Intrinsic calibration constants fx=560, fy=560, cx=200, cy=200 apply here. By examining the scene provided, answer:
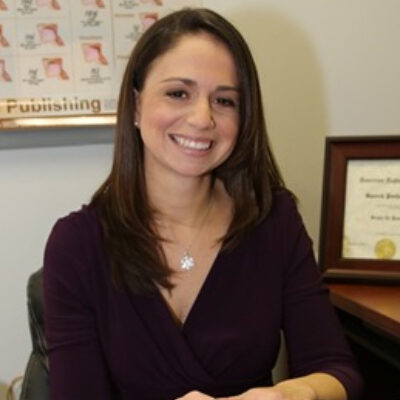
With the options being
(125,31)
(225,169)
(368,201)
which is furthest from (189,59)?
(368,201)

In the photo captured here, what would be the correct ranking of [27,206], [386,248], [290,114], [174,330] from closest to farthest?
[174,330] < [386,248] < [27,206] < [290,114]

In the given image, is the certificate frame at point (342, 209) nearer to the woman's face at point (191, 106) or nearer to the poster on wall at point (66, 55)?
the woman's face at point (191, 106)

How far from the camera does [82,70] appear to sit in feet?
4.43

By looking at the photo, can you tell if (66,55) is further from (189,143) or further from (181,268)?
(181,268)

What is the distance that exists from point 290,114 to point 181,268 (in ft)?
2.13

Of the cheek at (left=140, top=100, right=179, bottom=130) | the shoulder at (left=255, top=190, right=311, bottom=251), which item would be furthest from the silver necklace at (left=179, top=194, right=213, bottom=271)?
the cheek at (left=140, top=100, right=179, bottom=130)

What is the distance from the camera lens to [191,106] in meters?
1.03

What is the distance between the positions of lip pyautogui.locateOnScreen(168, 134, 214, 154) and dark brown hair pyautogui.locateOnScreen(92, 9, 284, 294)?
9 centimetres

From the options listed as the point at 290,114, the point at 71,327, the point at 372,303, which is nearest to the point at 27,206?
the point at 71,327

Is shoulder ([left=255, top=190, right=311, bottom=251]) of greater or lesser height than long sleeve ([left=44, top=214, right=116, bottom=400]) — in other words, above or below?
above

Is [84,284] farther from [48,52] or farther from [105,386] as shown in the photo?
[48,52]

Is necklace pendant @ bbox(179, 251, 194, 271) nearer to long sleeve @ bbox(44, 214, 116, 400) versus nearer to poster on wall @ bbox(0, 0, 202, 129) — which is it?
long sleeve @ bbox(44, 214, 116, 400)

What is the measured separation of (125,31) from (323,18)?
1.78 feet

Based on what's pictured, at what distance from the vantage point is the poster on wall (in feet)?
4.28
